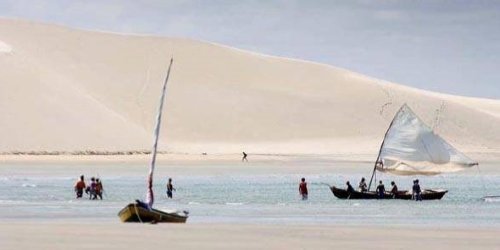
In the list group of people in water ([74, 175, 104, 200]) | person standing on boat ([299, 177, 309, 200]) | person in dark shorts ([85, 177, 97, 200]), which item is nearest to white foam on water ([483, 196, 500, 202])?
person standing on boat ([299, 177, 309, 200])

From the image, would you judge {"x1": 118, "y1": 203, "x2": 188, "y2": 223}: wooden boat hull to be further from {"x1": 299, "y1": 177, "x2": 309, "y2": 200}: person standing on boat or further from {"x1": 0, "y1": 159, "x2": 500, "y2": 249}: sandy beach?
{"x1": 299, "y1": 177, "x2": 309, "y2": 200}: person standing on boat

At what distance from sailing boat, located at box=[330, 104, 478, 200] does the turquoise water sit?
1056 mm

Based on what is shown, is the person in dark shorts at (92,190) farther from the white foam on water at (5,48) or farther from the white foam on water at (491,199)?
the white foam on water at (5,48)

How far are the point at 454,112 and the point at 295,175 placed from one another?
72.3m

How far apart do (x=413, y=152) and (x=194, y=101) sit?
83097 millimetres

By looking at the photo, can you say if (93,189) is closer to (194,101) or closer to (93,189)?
(93,189)

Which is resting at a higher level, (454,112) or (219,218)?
(454,112)

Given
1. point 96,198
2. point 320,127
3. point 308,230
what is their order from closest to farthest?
1. point 308,230
2. point 96,198
3. point 320,127

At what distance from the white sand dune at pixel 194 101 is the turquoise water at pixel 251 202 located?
3793 centimetres

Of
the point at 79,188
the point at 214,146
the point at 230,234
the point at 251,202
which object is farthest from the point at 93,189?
the point at 214,146

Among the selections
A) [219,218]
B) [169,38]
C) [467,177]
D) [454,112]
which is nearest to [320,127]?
[454,112]

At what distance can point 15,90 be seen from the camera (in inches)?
4289

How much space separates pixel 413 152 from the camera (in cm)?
4769

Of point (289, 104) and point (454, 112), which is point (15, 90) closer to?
point (289, 104)
